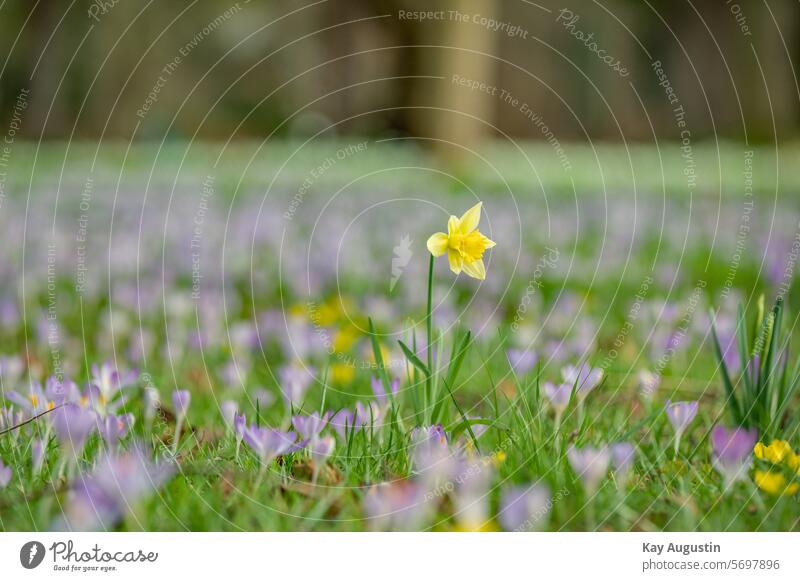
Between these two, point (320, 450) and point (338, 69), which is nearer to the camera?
point (320, 450)

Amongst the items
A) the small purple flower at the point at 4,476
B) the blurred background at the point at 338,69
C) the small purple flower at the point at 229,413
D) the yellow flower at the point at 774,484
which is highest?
the blurred background at the point at 338,69

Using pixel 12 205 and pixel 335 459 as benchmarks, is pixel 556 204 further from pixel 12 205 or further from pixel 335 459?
pixel 335 459

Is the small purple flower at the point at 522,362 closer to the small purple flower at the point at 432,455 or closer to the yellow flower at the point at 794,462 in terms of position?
the small purple flower at the point at 432,455

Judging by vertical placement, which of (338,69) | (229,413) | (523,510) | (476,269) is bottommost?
(523,510)

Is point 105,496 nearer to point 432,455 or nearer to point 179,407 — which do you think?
point 179,407

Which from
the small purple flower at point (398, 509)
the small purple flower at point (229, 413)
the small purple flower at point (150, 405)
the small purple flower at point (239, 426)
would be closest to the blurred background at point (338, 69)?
the small purple flower at point (150, 405)

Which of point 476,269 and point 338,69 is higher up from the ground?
point 338,69

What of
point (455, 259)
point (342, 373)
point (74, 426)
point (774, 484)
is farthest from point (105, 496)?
point (774, 484)
